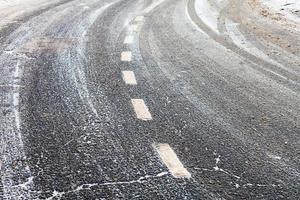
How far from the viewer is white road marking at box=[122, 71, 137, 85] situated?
5.46 m

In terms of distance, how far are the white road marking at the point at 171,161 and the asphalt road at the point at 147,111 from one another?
0.02 metres

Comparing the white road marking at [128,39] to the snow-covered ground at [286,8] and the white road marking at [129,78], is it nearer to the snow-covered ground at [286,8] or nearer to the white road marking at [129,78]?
the white road marking at [129,78]

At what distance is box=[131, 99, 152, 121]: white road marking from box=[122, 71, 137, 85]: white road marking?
610 mm

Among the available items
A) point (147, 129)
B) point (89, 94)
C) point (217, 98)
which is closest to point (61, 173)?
point (147, 129)

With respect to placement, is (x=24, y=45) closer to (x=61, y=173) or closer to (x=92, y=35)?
(x=92, y=35)

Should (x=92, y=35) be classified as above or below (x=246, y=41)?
above

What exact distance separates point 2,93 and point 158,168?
2.29 meters

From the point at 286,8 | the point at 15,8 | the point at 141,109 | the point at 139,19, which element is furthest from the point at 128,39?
the point at 286,8

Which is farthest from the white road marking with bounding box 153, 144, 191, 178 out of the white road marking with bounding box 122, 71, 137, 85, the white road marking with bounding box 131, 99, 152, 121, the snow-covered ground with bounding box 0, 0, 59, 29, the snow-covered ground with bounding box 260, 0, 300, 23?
the snow-covered ground with bounding box 260, 0, 300, 23

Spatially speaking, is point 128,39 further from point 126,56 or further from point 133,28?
point 126,56

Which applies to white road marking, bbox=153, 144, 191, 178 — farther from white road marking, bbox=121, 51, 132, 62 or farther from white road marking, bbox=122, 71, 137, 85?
white road marking, bbox=121, 51, 132, 62

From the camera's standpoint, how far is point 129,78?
5605mm

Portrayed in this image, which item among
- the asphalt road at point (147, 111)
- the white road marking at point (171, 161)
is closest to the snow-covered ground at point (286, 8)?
the asphalt road at point (147, 111)

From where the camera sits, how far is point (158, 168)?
138 inches
